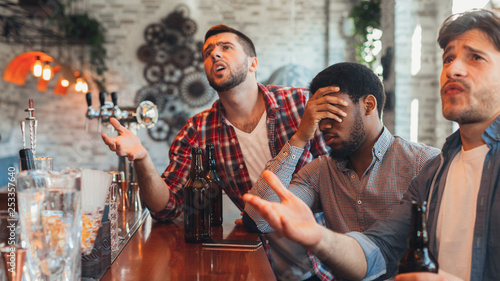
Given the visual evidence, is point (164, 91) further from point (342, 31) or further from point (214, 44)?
point (214, 44)

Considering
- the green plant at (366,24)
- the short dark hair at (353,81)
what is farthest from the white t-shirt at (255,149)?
the green plant at (366,24)

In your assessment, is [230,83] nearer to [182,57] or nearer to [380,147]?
[380,147]

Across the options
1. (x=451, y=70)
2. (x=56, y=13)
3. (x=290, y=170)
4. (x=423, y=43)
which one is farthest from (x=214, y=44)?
(x=56, y=13)

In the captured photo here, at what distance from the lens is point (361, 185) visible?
1.63 metres

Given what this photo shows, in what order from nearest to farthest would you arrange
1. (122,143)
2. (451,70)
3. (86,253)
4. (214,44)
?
1. (86,253)
2. (451,70)
3. (122,143)
4. (214,44)

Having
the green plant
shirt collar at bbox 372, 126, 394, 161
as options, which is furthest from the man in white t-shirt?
the green plant

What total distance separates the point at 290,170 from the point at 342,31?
4.85 metres

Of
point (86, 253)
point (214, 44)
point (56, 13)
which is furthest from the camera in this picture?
point (56, 13)

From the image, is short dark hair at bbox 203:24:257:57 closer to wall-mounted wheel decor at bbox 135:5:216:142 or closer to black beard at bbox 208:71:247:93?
→ black beard at bbox 208:71:247:93

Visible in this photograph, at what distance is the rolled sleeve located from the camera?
1.23 metres

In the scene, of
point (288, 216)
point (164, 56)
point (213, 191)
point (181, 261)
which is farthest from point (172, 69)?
point (288, 216)

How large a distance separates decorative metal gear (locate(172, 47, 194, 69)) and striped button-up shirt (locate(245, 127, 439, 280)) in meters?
4.73

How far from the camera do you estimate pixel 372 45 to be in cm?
535

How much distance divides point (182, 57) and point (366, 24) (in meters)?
2.46
